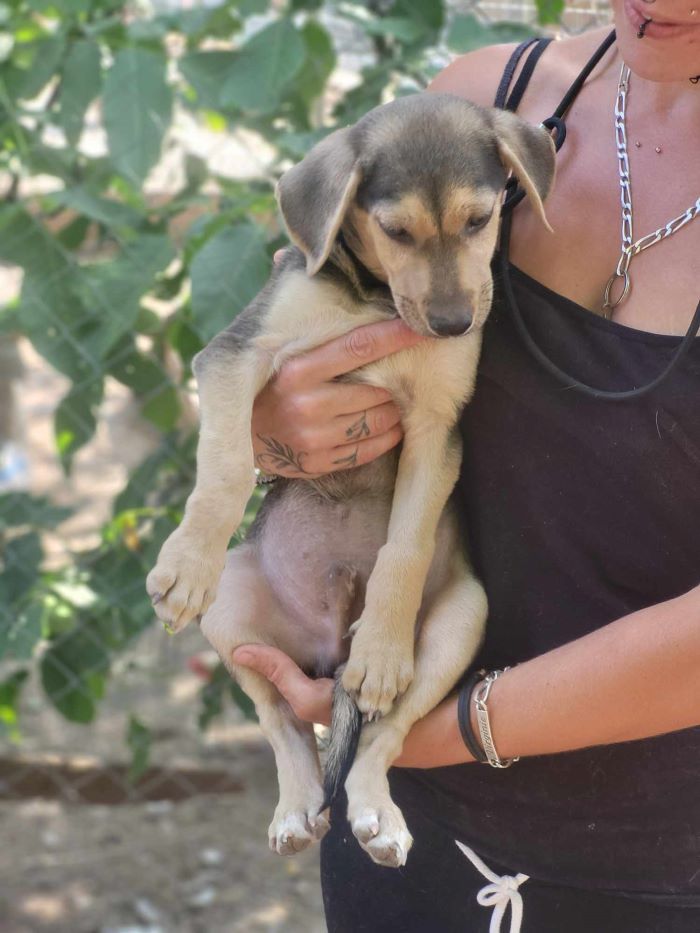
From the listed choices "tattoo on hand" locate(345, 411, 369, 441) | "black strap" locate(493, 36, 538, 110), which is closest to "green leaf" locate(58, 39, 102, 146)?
"black strap" locate(493, 36, 538, 110)

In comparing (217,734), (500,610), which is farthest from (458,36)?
(217,734)

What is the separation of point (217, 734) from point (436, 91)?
3.06 m

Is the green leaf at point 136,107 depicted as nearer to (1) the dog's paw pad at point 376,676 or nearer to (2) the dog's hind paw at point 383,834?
(1) the dog's paw pad at point 376,676

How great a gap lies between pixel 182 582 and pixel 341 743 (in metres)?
0.37

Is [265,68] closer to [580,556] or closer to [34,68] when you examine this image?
[34,68]

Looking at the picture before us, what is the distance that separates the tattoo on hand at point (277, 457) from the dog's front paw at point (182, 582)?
0.24 metres

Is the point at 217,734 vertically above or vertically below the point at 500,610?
below

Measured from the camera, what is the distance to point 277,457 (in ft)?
7.09

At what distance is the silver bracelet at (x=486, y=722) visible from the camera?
181 cm

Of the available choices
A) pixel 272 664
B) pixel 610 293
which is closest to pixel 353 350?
pixel 610 293

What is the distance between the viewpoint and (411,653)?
6.69 ft

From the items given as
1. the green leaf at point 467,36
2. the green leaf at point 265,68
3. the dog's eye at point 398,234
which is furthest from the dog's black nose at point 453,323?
the green leaf at point 467,36

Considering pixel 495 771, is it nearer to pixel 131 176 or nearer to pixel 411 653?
pixel 411 653

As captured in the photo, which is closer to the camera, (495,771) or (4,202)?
(495,771)
